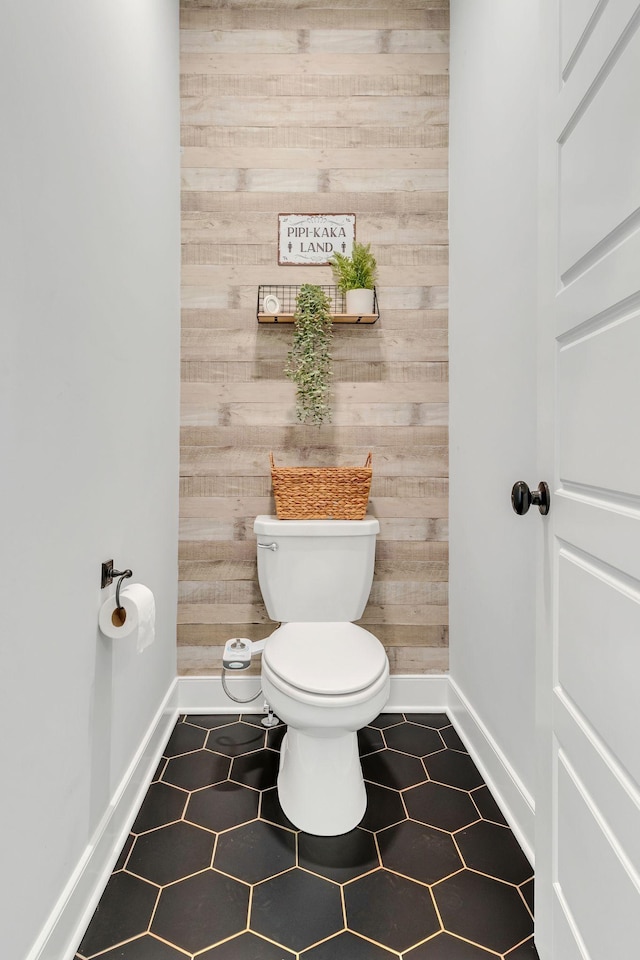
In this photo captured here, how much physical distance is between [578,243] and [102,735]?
4.74 feet

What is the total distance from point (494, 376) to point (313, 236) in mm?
967

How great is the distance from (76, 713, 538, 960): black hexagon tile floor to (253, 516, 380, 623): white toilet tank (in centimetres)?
50

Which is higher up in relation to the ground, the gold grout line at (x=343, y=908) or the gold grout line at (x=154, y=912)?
the gold grout line at (x=154, y=912)

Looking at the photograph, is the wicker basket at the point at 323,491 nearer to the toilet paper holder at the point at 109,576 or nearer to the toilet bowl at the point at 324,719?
the toilet bowl at the point at 324,719

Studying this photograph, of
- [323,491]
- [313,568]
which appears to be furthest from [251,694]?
[323,491]

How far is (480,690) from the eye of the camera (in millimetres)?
1853

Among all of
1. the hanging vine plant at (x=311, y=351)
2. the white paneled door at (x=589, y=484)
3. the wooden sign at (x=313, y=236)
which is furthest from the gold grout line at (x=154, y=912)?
the wooden sign at (x=313, y=236)

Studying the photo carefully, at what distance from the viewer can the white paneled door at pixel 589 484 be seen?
31.1 inches

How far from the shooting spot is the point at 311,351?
209 cm

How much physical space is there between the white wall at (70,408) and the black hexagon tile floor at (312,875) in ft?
0.67

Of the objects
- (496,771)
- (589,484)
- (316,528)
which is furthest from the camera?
(316,528)

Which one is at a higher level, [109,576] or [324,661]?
[109,576]

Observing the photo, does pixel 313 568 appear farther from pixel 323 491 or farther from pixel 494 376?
pixel 494 376

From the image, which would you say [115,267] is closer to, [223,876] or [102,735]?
[102,735]
